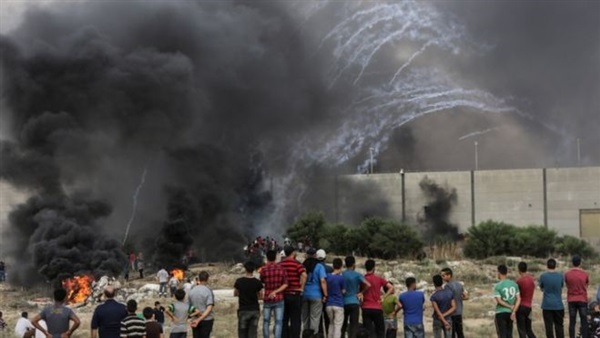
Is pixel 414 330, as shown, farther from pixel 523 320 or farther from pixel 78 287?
pixel 78 287

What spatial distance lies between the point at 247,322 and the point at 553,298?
5.71 metres

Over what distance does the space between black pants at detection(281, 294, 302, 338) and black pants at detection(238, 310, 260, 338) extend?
0.63m

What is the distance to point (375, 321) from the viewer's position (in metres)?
14.0

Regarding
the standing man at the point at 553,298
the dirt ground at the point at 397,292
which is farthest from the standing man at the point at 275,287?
the dirt ground at the point at 397,292

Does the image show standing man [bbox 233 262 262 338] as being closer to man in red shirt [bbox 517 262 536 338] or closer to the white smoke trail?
man in red shirt [bbox 517 262 536 338]

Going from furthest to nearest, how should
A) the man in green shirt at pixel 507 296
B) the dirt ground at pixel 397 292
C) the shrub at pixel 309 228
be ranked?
the shrub at pixel 309 228, the dirt ground at pixel 397 292, the man in green shirt at pixel 507 296

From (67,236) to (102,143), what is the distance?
41.6 feet

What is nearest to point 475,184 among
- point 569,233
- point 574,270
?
point 569,233

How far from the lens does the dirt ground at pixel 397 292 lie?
2289 cm

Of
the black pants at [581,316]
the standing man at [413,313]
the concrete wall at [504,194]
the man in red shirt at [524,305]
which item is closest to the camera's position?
the standing man at [413,313]

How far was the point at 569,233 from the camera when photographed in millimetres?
58750

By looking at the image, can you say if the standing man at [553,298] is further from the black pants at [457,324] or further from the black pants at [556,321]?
the black pants at [457,324]

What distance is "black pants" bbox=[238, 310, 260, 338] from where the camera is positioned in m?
13.5

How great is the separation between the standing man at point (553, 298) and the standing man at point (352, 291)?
11.2 feet
